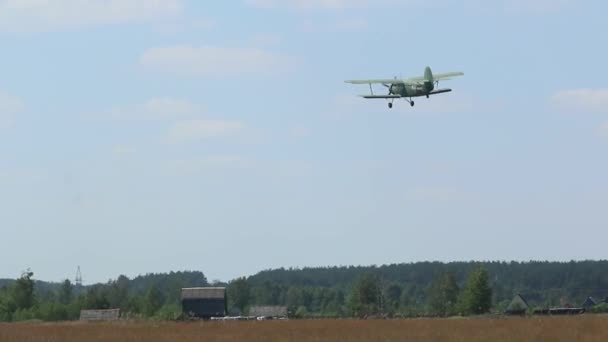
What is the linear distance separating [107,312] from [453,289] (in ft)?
213

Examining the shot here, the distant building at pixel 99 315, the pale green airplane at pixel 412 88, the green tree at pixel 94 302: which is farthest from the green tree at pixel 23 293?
the pale green airplane at pixel 412 88

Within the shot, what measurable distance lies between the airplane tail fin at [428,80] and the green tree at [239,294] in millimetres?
117003

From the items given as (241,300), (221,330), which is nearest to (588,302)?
(241,300)

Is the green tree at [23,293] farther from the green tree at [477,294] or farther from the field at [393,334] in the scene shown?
the field at [393,334]

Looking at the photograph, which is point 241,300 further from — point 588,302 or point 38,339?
point 38,339

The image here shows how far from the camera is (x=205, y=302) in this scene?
9769 centimetres

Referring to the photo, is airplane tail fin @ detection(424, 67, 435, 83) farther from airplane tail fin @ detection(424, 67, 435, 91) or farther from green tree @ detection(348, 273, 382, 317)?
green tree @ detection(348, 273, 382, 317)

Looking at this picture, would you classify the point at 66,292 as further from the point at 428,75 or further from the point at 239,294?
the point at 428,75

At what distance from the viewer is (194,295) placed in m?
98.6

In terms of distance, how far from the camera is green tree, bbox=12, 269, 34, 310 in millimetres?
A: 114500

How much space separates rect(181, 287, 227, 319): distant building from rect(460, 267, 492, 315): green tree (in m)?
19.5

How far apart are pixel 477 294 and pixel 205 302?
866 inches

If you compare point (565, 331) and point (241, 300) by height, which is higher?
point (241, 300)

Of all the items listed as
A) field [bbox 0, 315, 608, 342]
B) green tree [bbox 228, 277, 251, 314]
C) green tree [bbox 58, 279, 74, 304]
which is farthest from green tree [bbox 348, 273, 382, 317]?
field [bbox 0, 315, 608, 342]
